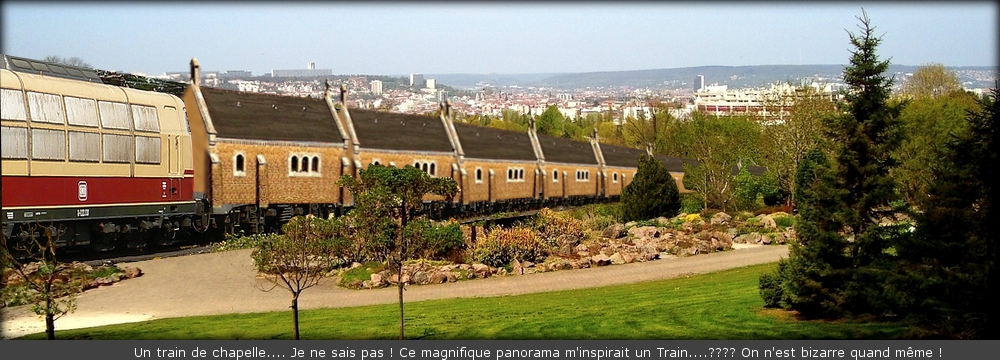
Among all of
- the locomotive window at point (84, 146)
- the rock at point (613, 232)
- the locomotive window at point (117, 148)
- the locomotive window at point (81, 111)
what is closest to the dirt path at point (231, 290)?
the locomotive window at point (117, 148)

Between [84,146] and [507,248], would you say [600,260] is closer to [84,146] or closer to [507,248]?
[507,248]

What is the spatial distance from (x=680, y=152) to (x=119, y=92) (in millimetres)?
56706

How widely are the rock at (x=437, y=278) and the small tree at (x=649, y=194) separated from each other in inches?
799

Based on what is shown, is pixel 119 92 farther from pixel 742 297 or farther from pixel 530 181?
pixel 530 181

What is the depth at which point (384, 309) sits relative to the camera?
995 inches

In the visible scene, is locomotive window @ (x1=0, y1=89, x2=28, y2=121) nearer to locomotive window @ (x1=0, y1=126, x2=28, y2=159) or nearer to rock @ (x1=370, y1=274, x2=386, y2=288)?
locomotive window @ (x1=0, y1=126, x2=28, y2=159)

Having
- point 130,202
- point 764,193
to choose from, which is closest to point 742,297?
point 130,202

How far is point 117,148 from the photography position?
29875 mm

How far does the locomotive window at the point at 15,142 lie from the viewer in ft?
85.4

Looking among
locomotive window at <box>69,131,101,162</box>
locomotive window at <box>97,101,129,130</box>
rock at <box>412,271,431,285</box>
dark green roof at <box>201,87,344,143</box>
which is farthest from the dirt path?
dark green roof at <box>201,87,344,143</box>

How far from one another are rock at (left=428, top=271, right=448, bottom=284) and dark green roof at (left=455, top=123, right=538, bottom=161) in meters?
25.5

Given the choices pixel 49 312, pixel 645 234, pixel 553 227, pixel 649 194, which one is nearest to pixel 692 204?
pixel 649 194

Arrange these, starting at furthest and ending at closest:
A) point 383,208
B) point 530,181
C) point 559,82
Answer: point 559,82 < point 530,181 < point 383,208

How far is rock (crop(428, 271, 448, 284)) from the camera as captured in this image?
30828mm
